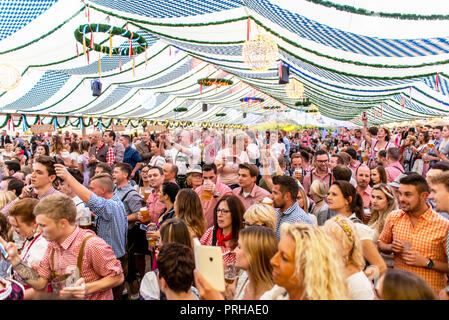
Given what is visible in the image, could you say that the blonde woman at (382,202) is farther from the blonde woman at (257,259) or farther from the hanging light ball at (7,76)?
the hanging light ball at (7,76)

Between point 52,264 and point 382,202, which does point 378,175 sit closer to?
point 382,202

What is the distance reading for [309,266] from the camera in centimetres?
128

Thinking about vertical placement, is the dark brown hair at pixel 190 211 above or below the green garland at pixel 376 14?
below

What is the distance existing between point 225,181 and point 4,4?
3.97 meters

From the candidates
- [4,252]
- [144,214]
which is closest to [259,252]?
[4,252]

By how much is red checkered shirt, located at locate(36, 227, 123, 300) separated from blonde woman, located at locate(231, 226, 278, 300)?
73 centimetres

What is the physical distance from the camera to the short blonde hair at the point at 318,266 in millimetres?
1247

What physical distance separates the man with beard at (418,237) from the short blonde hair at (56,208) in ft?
6.38

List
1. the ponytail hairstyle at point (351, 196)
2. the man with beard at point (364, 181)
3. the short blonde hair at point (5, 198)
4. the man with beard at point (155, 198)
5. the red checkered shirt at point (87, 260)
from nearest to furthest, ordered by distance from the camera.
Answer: the red checkered shirt at point (87, 260), the ponytail hairstyle at point (351, 196), the short blonde hair at point (5, 198), the man with beard at point (155, 198), the man with beard at point (364, 181)

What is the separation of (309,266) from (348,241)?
64cm

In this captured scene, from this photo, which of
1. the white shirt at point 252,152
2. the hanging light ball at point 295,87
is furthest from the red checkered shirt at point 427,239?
the hanging light ball at point 295,87

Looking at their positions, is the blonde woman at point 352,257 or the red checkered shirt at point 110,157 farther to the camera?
the red checkered shirt at point 110,157

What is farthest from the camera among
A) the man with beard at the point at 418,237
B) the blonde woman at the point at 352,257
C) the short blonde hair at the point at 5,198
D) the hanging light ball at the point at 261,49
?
the hanging light ball at the point at 261,49

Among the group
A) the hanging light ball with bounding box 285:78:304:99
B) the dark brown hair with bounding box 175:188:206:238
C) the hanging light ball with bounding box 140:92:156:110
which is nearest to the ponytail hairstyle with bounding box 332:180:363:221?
the dark brown hair with bounding box 175:188:206:238
